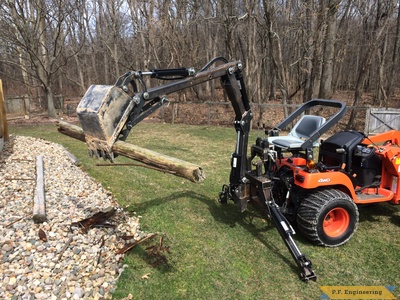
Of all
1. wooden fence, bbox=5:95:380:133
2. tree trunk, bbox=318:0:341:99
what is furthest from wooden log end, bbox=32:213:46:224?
wooden fence, bbox=5:95:380:133

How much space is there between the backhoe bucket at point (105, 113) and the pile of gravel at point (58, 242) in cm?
150

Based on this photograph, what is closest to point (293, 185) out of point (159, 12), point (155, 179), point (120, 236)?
point (120, 236)

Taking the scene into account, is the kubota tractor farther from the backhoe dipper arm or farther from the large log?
the large log

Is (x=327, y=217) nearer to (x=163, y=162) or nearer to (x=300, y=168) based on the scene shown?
(x=300, y=168)

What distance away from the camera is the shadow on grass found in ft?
13.7

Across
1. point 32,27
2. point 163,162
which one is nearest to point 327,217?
point 163,162

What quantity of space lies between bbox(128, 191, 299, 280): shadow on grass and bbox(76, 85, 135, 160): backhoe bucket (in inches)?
101

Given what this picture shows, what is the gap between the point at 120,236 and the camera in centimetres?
437

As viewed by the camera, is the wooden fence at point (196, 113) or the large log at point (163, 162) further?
the wooden fence at point (196, 113)

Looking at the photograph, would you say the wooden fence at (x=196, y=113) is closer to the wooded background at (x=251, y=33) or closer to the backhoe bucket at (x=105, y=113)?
the wooded background at (x=251, y=33)

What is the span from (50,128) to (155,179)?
10.7 meters

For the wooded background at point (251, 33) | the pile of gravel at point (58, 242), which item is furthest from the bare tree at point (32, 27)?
the pile of gravel at point (58, 242)

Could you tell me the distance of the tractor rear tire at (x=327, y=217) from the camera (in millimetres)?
3994

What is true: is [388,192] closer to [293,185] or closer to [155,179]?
[293,185]
